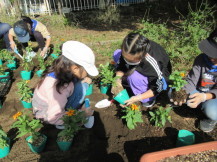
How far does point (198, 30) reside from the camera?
3336mm

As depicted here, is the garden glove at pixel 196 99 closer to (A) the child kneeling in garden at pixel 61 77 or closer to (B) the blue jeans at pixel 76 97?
(A) the child kneeling in garden at pixel 61 77

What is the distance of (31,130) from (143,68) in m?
1.59

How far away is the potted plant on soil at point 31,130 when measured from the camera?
190 centimetres

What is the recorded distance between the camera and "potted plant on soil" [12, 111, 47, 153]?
1.90m

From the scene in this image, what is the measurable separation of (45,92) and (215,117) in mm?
2104

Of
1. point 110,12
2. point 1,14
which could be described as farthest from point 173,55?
point 1,14

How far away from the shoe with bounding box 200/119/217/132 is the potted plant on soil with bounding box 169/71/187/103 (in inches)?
18.8

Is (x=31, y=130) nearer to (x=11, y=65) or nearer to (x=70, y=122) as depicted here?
(x=70, y=122)

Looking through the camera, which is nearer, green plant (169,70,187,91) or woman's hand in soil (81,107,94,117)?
green plant (169,70,187,91)

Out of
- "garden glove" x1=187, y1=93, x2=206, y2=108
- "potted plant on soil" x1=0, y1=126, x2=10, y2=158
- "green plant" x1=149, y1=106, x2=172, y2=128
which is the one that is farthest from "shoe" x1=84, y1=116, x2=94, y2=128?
"garden glove" x1=187, y1=93, x2=206, y2=108

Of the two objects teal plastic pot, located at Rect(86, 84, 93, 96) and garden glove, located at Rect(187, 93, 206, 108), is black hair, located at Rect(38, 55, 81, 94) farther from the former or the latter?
garden glove, located at Rect(187, 93, 206, 108)

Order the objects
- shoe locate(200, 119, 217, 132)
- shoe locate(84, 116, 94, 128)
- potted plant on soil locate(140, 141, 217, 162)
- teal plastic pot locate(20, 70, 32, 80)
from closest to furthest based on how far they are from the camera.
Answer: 1. potted plant on soil locate(140, 141, 217, 162)
2. shoe locate(200, 119, 217, 132)
3. shoe locate(84, 116, 94, 128)
4. teal plastic pot locate(20, 70, 32, 80)

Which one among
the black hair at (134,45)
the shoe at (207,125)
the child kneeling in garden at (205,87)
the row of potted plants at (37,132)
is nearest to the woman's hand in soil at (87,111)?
the row of potted plants at (37,132)

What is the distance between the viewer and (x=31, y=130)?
1.94 m
